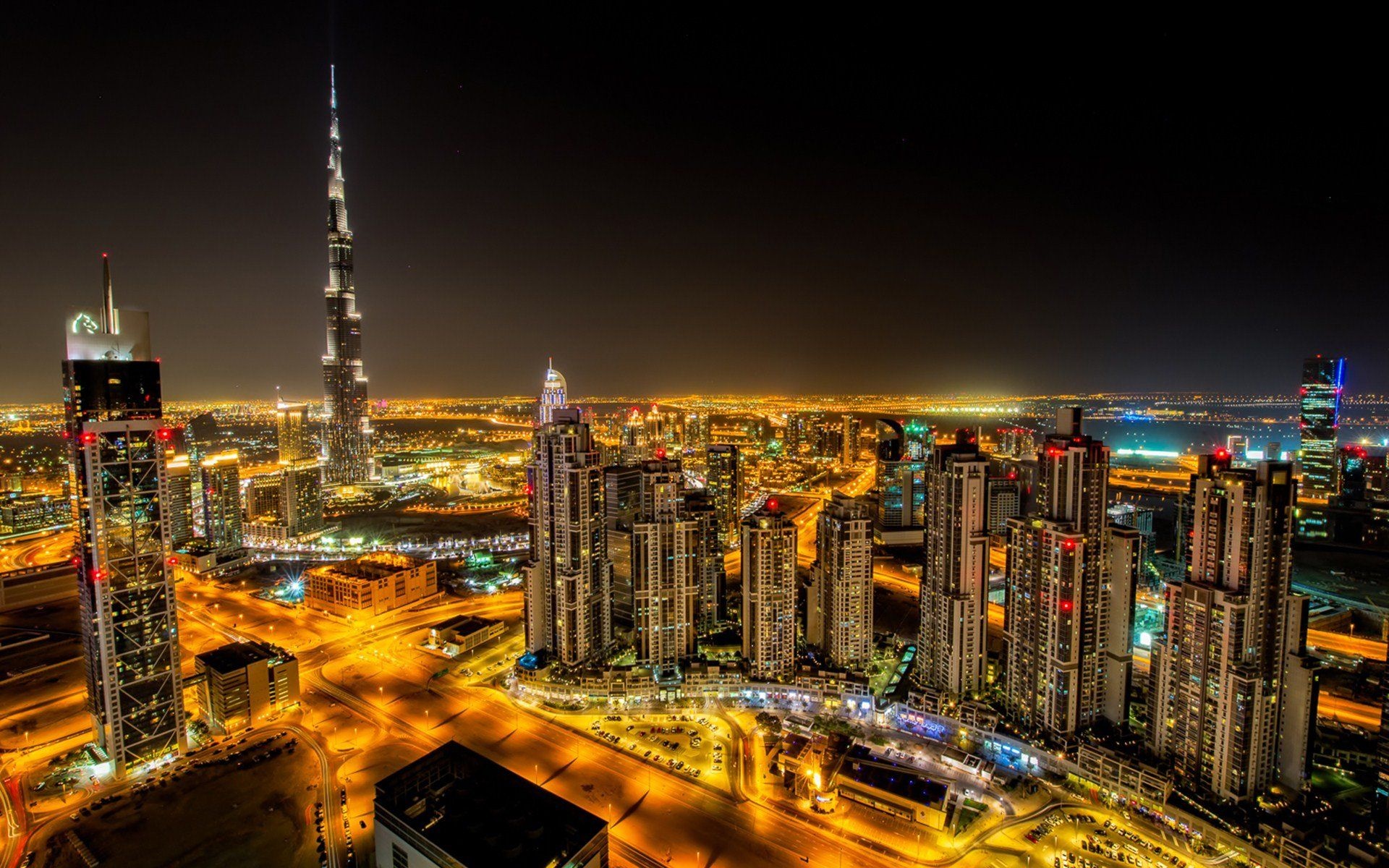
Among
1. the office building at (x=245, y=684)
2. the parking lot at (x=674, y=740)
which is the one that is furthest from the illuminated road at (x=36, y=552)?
the parking lot at (x=674, y=740)

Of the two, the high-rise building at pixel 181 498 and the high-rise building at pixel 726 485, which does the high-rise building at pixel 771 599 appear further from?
the high-rise building at pixel 181 498

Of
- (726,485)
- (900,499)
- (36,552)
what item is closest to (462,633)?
(726,485)

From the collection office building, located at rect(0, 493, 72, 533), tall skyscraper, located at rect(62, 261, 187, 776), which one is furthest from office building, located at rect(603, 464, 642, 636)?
office building, located at rect(0, 493, 72, 533)

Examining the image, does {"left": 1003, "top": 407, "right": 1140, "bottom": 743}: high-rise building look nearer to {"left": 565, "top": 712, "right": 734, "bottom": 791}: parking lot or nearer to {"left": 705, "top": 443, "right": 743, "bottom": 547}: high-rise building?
{"left": 565, "top": 712, "right": 734, "bottom": 791}: parking lot

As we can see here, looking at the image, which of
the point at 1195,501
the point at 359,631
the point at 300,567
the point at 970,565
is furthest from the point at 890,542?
the point at 300,567

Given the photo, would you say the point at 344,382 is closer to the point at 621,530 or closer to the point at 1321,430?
the point at 621,530
